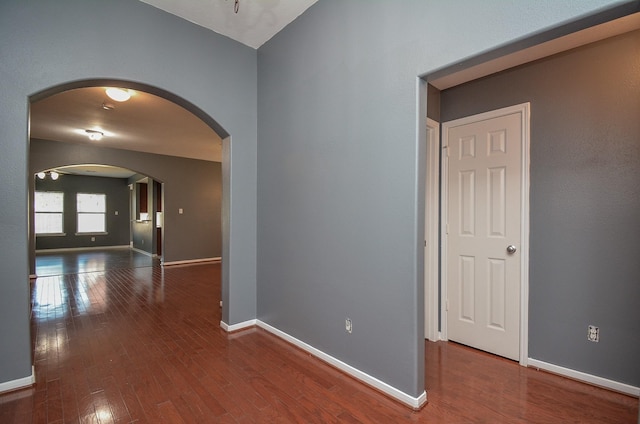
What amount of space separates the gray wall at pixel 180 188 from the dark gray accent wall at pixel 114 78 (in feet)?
16.1

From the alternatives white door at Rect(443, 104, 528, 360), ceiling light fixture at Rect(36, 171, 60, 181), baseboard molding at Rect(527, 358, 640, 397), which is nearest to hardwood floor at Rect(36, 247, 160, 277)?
ceiling light fixture at Rect(36, 171, 60, 181)

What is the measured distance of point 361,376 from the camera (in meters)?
2.22

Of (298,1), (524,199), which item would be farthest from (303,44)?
(524,199)

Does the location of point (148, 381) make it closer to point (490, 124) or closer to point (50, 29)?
point (50, 29)

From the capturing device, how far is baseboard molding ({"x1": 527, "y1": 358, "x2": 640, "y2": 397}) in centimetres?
204

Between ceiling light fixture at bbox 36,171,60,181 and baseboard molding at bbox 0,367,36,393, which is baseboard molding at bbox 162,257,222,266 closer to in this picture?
ceiling light fixture at bbox 36,171,60,181

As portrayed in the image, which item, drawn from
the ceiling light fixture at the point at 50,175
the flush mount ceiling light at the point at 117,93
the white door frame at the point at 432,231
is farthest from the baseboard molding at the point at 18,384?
the ceiling light fixture at the point at 50,175

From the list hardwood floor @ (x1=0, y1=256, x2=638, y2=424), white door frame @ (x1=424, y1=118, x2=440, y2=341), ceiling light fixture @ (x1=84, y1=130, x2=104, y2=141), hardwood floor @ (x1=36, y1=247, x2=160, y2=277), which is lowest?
hardwood floor @ (x1=36, y1=247, x2=160, y2=277)

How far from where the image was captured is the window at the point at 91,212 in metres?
10.6

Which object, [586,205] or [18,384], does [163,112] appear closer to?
[18,384]

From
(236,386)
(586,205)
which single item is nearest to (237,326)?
(236,386)

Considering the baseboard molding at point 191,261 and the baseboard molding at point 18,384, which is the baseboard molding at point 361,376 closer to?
the baseboard molding at point 18,384

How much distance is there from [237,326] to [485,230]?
2754 mm

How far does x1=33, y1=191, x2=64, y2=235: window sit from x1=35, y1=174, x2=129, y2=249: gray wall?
0.14 metres
